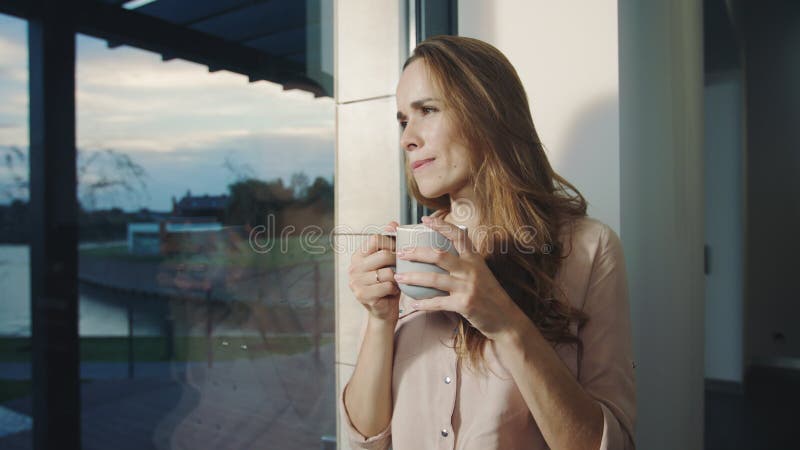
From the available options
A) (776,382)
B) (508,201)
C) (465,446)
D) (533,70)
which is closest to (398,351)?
(465,446)

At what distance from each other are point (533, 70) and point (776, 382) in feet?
16.0

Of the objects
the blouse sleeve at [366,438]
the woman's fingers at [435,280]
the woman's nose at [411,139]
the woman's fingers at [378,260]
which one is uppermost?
the woman's nose at [411,139]

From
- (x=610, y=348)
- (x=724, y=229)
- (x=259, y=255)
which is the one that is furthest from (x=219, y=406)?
(x=724, y=229)

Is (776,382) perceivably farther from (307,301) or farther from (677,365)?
(307,301)

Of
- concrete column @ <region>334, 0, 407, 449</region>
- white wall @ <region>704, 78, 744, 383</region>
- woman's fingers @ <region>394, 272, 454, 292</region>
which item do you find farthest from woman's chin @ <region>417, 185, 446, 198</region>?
white wall @ <region>704, 78, 744, 383</region>

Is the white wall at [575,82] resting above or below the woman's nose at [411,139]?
above

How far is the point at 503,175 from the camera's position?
959mm

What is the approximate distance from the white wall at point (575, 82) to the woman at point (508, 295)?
0.80 ft

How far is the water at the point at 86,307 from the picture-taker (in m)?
0.84

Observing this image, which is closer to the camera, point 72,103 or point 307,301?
point 72,103

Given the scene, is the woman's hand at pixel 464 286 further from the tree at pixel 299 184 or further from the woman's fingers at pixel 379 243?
the tree at pixel 299 184

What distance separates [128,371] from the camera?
1.18m

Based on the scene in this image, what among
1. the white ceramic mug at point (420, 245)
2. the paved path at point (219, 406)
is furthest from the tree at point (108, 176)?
the white ceramic mug at point (420, 245)

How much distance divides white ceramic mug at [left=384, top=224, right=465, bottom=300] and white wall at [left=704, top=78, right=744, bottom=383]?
4597mm
